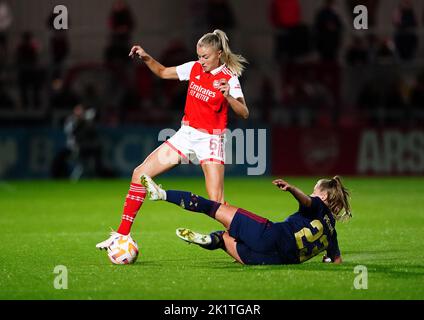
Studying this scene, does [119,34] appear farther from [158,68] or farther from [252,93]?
[158,68]

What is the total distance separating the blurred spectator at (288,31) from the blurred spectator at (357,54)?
3.46ft

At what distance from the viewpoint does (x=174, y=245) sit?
11570 millimetres

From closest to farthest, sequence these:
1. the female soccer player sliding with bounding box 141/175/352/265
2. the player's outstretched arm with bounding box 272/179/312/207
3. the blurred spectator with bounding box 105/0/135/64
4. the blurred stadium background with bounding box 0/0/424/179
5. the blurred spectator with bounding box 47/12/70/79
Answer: the player's outstretched arm with bounding box 272/179/312/207 < the female soccer player sliding with bounding box 141/175/352/265 < the blurred stadium background with bounding box 0/0/424/179 < the blurred spectator with bounding box 47/12/70/79 < the blurred spectator with bounding box 105/0/135/64

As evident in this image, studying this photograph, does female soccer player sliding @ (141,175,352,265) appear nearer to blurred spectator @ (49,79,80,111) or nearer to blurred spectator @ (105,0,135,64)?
blurred spectator @ (49,79,80,111)

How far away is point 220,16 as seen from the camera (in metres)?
23.8

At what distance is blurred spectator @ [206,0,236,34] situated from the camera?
23781 millimetres

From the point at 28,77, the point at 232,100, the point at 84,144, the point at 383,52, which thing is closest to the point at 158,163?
the point at 232,100

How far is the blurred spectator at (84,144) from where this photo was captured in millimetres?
22438

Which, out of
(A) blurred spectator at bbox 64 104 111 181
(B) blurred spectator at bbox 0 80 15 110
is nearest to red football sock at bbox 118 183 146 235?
(A) blurred spectator at bbox 64 104 111 181

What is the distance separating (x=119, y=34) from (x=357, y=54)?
5929 millimetres

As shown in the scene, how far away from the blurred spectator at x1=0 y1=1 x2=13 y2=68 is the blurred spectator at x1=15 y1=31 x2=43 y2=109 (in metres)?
0.48

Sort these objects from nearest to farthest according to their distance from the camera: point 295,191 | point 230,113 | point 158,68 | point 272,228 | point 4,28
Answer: point 295,191, point 272,228, point 158,68, point 230,113, point 4,28

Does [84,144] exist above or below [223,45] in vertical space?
below
